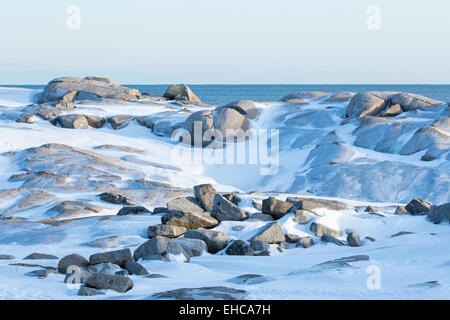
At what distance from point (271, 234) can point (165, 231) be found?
2008 mm

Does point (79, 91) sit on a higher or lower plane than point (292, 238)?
higher

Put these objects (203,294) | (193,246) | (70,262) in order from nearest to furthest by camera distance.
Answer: (203,294)
(70,262)
(193,246)

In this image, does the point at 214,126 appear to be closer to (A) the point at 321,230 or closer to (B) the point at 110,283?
(A) the point at 321,230

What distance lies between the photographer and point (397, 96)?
2789cm

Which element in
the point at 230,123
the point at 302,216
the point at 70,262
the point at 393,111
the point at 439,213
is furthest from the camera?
the point at 230,123

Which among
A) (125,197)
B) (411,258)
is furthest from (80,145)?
(411,258)

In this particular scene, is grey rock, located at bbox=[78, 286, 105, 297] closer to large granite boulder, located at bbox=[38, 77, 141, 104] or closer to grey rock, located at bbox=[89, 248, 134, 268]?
grey rock, located at bbox=[89, 248, 134, 268]

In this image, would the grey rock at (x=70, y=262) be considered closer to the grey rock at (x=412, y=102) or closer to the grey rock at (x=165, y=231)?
the grey rock at (x=165, y=231)

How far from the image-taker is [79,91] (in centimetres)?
3419

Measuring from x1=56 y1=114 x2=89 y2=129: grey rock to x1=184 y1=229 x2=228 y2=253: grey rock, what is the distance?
17.4 meters

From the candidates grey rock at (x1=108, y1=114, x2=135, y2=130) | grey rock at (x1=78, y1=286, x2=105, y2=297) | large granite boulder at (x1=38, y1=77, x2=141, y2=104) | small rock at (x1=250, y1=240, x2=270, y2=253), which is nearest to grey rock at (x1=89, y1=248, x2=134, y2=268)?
grey rock at (x1=78, y1=286, x2=105, y2=297)

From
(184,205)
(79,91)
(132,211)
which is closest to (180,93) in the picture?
(79,91)

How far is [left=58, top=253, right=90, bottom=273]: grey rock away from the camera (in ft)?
25.2
